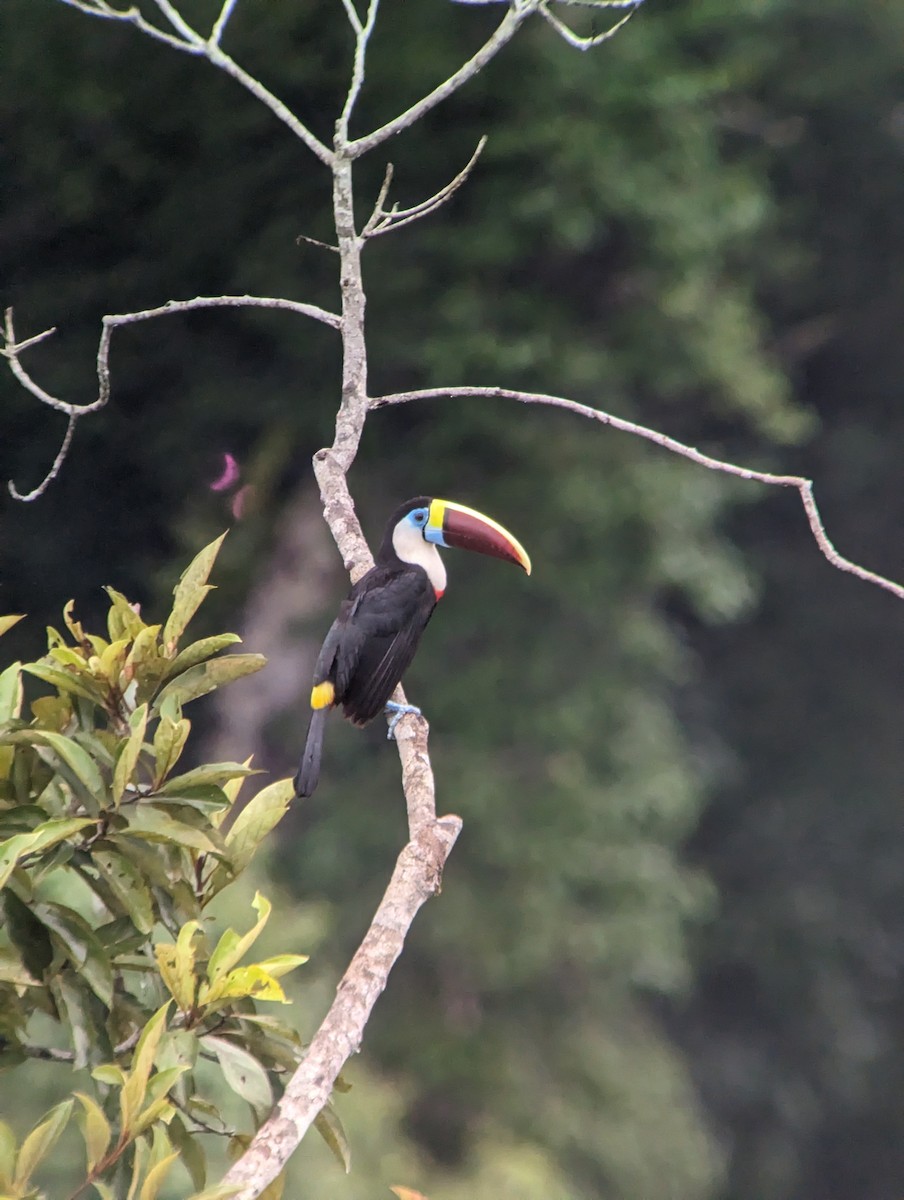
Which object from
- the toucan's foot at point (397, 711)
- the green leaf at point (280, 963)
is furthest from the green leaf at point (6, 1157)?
the toucan's foot at point (397, 711)

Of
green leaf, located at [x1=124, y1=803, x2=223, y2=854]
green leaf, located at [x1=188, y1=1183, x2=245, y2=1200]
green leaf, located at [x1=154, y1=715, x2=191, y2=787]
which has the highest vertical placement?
green leaf, located at [x1=154, y1=715, x2=191, y2=787]

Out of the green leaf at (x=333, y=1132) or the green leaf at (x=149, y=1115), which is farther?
the green leaf at (x=333, y=1132)

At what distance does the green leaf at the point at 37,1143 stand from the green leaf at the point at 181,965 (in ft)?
0.45

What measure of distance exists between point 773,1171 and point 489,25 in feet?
16.9

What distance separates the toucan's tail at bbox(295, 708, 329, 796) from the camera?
70.4 inches

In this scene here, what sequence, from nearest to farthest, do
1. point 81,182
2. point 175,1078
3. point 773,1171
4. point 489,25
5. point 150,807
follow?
1. point 175,1078
2. point 150,807
3. point 81,182
4. point 489,25
5. point 773,1171

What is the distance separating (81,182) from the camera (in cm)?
398

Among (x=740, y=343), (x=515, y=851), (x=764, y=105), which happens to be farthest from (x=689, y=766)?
(x=764, y=105)

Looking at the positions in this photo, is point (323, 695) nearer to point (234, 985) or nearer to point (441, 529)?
point (441, 529)

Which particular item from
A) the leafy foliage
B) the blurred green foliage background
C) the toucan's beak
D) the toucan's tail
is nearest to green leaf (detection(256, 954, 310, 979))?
the leafy foliage

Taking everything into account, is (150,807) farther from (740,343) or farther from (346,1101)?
(740,343)

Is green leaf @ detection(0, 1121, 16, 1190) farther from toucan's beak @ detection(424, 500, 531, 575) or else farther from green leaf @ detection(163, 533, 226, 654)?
toucan's beak @ detection(424, 500, 531, 575)

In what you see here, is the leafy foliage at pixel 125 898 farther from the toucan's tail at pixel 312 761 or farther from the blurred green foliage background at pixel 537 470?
the blurred green foliage background at pixel 537 470

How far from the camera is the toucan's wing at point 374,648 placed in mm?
2061
